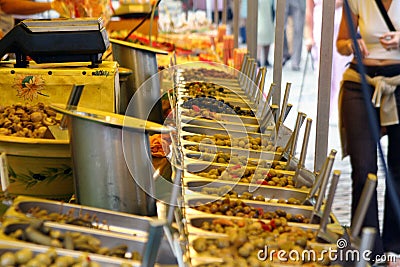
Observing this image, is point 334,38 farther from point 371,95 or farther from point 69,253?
point 69,253

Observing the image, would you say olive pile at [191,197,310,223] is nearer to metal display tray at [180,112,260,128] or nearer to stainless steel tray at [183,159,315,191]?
stainless steel tray at [183,159,315,191]

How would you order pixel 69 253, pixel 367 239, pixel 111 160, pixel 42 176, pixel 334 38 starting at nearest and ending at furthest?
pixel 367 239 → pixel 69 253 → pixel 111 160 → pixel 42 176 → pixel 334 38

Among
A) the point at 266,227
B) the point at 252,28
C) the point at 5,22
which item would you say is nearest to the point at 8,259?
the point at 266,227

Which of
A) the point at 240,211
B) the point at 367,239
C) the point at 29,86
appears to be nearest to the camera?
the point at 367,239

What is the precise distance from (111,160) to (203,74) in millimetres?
2357

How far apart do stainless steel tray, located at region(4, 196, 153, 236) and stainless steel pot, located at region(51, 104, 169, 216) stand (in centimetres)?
11

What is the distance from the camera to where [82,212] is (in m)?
1.61

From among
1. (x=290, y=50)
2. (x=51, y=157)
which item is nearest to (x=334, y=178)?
(x=51, y=157)

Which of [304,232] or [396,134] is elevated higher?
[304,232]

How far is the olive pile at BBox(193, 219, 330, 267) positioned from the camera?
58.1 inches

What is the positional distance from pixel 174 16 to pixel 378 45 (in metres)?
5.35

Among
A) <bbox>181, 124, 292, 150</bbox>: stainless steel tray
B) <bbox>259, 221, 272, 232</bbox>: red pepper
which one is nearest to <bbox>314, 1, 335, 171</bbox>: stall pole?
<bbox>181, 124, 292, 150</bbox>: stainless steel tray

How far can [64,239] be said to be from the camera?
1423 millimetres

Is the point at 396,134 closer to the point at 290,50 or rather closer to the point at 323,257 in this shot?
the point at 323,257
